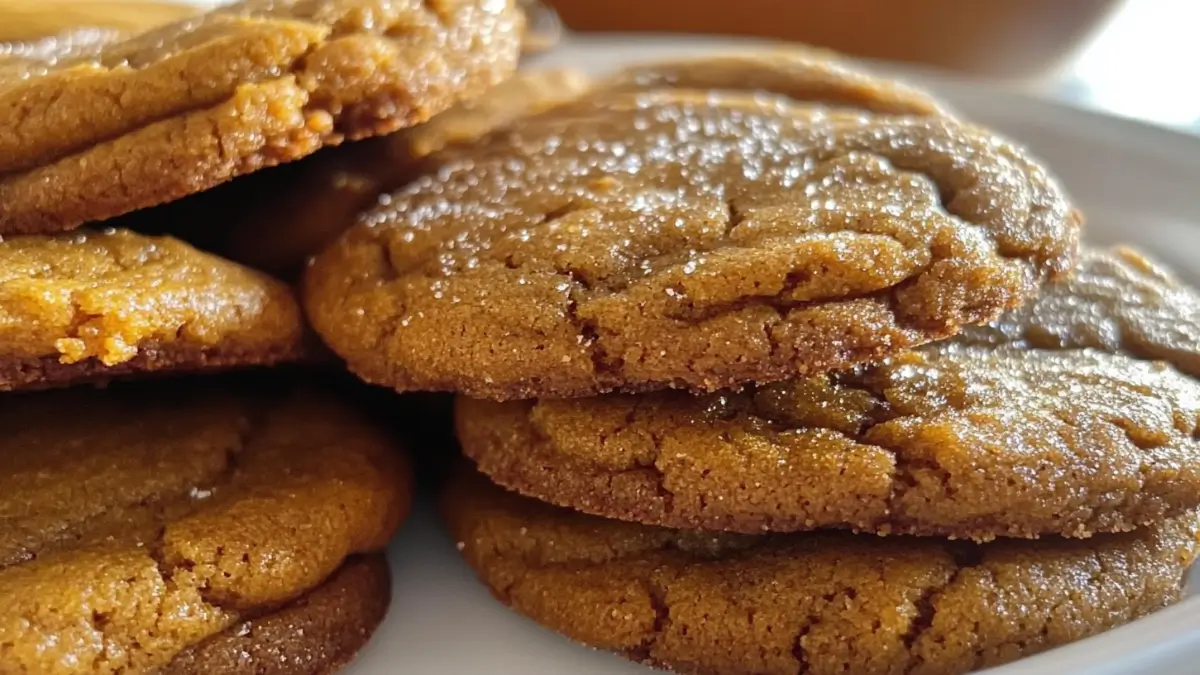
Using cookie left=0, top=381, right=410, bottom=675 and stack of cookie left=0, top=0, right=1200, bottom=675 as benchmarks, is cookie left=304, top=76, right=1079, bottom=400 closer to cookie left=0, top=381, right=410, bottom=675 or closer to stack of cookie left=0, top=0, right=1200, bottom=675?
stack of cookie left=0, top=0, right=1200, bottom=675

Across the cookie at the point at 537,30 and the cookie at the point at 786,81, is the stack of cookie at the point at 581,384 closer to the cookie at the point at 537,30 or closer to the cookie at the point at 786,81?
the cookie at the point at 786,81

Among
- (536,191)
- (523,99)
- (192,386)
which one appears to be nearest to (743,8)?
(523,99)

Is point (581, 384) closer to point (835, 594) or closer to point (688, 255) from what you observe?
point (688, 255)

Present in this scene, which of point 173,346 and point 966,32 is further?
point 966,32

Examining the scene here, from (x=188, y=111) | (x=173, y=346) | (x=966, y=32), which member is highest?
(x=188, y=111)

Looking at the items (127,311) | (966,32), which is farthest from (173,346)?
(966,32)

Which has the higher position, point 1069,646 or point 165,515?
point 1069,646

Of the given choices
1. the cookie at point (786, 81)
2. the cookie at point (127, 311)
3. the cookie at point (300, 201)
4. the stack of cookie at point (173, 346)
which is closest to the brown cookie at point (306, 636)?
the stack of cookie at point (173, 346)
